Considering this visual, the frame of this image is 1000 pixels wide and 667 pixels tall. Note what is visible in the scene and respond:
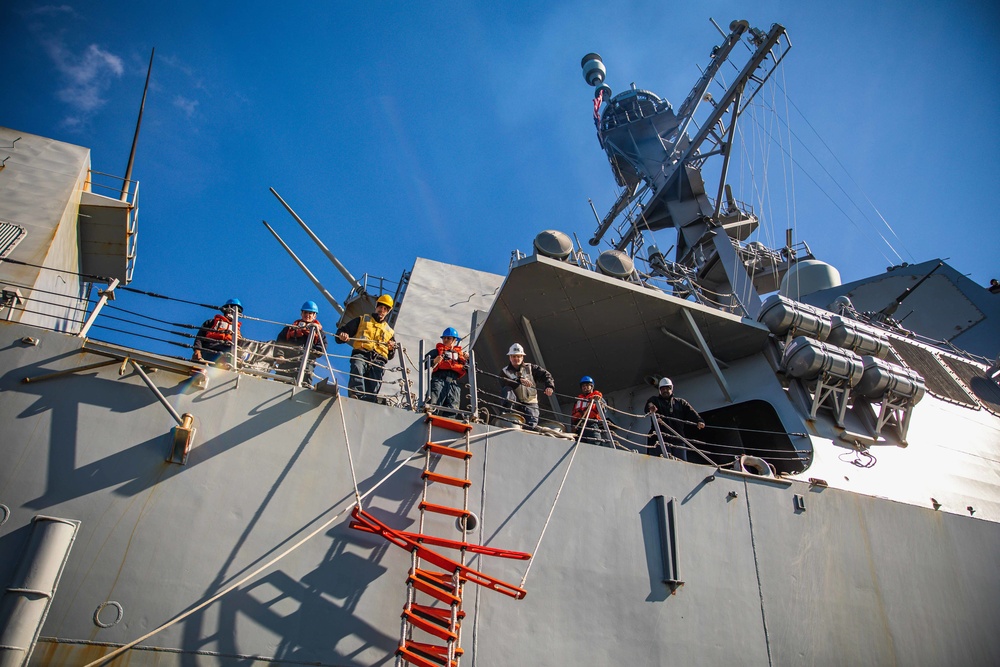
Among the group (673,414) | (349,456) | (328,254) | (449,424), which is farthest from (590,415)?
(328,254)

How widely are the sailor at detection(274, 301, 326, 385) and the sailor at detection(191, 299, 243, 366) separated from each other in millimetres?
476

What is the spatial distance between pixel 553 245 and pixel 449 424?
152 inches

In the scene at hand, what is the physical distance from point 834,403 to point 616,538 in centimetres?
500

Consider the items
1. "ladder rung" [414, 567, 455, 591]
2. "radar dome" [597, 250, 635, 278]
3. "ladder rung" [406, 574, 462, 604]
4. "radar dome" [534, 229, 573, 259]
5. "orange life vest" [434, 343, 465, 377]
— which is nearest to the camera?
"ladder rung" [406, 574, 462, 604]

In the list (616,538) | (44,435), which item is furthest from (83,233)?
(616,538)

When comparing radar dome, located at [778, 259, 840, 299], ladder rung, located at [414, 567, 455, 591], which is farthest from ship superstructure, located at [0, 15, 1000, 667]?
radar dome, located at [778, 259, 840, 299]

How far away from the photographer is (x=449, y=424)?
19.0ft

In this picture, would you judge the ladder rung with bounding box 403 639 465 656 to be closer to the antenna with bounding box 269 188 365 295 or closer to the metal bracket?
the metal bracket

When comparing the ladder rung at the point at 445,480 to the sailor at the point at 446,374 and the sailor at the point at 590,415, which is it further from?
the sailor at the point at 590,415

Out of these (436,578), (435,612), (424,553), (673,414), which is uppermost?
(673,414)

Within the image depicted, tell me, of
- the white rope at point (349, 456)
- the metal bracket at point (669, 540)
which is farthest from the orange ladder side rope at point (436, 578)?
the metal bracket at point (669, 540)

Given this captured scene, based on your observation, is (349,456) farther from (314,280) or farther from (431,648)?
(314,280)

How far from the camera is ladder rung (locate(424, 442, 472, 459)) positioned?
5.52 m

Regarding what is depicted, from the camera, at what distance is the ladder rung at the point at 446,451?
5.52m
